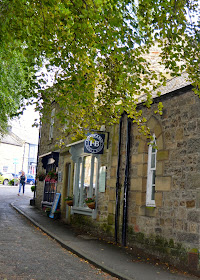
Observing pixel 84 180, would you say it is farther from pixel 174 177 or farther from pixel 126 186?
pixel 174 177

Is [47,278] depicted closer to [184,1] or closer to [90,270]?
[90,270]

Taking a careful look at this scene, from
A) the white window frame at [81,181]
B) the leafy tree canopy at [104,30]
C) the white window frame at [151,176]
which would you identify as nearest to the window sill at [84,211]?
the white window frame at [81,181]

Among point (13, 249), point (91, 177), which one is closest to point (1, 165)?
point (91, 177)

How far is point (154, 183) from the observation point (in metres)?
9.61

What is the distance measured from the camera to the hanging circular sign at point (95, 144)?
464 inches

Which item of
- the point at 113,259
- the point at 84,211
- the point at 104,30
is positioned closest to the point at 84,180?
the point at 84,211

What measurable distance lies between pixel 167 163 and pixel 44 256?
11.7 ft

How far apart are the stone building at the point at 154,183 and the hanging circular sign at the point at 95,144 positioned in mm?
172

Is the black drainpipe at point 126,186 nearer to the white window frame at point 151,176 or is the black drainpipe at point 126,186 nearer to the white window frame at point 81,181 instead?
the white window frame at point 151,176

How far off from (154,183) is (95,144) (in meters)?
2.90

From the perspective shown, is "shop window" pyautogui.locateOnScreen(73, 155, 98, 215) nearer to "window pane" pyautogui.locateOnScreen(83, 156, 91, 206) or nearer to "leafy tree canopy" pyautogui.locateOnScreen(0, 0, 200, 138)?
"window pane" pyautogui.locateOnScreen(83, 156, 91, 206)

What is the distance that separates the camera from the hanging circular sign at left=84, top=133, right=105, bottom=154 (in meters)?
11.8

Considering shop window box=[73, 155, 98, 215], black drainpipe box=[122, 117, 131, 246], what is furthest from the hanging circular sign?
black drainpipe box=[122, 117, 131, 246]

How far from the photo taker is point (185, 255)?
25.3 feet
